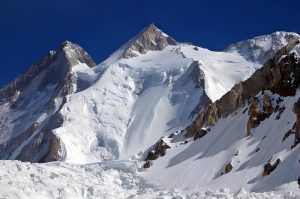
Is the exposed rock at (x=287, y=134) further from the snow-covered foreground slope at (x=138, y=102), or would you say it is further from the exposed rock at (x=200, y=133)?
the snow-covered foreground slope at (x=138, y=102)

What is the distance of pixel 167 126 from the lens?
461 feet

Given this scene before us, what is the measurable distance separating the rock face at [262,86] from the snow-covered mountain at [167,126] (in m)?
0.14

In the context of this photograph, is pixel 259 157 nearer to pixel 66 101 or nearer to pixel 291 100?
pixel 291 100

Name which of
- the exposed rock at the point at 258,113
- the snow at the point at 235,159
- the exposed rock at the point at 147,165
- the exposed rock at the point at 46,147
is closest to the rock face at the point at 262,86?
the exposed rock at the point at 258,113

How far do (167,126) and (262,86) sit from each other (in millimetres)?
70177

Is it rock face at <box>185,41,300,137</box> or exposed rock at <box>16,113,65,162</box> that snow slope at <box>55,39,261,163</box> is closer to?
exposed rock at <box>16,113,65,162</box>

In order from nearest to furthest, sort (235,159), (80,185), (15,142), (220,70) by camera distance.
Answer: (80,185) → (235,159) → (15,142) → (220,70)

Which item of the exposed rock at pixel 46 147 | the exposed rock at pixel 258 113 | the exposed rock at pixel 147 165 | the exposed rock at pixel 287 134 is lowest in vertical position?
the exposed rock at pixel 287 134

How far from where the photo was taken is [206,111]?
82.1 metres

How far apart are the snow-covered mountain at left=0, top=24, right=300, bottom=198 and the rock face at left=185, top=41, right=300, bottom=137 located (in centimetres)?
14

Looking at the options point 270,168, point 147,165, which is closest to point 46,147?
point 147,165

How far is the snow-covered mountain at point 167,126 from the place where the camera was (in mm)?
55062

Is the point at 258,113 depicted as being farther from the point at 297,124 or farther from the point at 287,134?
the point at 297,124

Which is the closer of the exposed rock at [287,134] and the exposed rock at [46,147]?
the exposed rock at [287,134]
